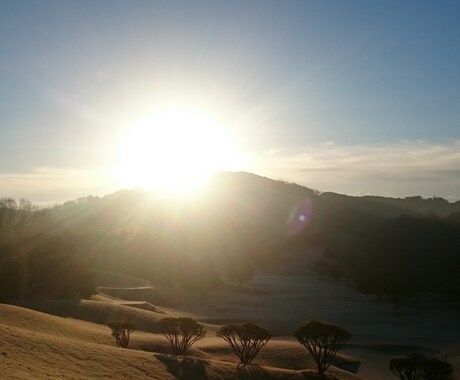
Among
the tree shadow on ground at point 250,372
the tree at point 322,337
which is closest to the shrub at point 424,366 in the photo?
the tree at point 322,337

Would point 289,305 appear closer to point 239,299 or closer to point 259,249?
point 239,299

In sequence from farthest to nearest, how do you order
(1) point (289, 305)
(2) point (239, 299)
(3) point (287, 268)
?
1. (3) point (287, 268)
2. (2) point (239, 299)
3. (1) point (289, 305)

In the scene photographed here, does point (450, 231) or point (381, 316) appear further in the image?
point (450, 231)

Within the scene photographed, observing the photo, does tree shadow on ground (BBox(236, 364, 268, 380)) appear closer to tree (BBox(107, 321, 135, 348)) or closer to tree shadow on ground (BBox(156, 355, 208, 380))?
tree shadow on ground (BBox(156, 355, 208, 380))

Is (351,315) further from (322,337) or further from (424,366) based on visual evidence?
(424,366)

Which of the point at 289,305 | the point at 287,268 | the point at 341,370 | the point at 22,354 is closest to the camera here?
the point at 22,354

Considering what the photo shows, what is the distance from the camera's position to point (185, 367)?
28.5 metres

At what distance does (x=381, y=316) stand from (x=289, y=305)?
39.0 feet

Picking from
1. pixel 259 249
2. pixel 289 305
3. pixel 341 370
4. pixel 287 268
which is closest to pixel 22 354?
pixel 341 370

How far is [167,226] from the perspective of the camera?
149 meters

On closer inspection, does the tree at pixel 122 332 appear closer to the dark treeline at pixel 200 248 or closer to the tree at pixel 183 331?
the tree at pixel 183 331

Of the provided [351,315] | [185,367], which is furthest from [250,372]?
[351,315]

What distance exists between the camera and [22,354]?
76.8 feet

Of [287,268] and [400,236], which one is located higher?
[400,236]
